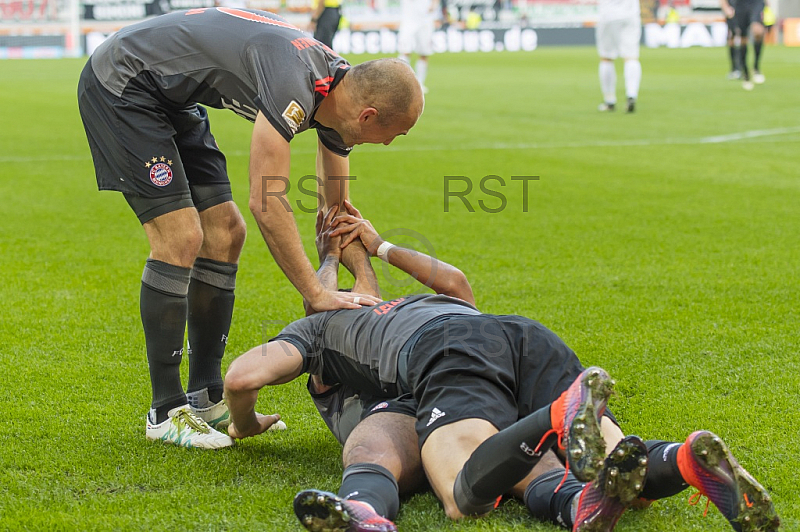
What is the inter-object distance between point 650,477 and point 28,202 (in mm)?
6235

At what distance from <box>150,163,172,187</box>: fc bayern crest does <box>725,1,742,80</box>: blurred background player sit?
49.5 feet

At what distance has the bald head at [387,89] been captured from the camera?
2766 millimetres

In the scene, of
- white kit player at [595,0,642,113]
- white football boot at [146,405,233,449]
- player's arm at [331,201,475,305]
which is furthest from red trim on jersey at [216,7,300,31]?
white kit player at [595,0,642,113]

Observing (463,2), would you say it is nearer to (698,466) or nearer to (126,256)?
(126,256)

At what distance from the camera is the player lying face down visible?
6.51 ft

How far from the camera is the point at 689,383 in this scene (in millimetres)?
3303

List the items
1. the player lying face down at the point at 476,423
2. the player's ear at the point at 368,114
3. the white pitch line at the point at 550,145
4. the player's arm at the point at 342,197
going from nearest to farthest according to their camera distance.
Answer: the player lying face down at the point at 476,423
the player's ear at the point at 368,114
the player's arm at the point at 342,197
the white pitch line at the point at 550,145

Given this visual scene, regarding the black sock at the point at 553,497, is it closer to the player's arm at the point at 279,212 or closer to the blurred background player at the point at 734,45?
the player's arm at the point at 279,212

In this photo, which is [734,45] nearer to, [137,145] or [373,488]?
[137,145]

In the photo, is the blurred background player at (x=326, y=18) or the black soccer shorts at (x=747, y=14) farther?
the black soccer shorts at (x=747, y=14)

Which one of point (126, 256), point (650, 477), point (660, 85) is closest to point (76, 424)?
point (650, 477)

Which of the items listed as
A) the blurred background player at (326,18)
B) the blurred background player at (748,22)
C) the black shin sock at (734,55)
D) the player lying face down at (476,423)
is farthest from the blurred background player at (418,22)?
the player lying face down at (476,423)

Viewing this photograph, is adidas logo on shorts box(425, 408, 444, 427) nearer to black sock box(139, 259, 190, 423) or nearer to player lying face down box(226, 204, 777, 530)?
player lying face down box(226, 204, 777, 530)

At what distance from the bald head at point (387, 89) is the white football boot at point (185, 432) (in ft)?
3.64
